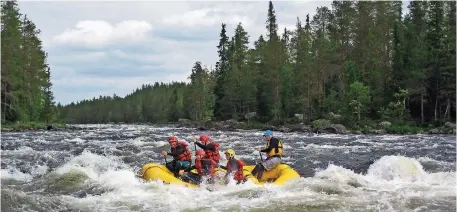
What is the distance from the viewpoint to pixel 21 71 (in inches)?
1992

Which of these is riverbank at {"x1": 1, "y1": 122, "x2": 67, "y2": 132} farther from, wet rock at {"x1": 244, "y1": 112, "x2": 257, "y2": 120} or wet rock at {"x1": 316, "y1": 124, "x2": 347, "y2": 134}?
wet rock at {"x1": 316, "y1": 124, "x2": 347, "y2": 134}

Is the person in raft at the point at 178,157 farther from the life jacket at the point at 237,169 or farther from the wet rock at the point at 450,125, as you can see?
the wet rock at the point at 450,125

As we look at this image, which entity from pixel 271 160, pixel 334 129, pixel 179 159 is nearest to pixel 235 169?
Result: pixel 271 160

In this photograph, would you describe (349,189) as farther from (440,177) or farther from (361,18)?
(361,18)

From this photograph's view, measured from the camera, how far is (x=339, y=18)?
56.1 m

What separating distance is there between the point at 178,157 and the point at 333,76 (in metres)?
41.6

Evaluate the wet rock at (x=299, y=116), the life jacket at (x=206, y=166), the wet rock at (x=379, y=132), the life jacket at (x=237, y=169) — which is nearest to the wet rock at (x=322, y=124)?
the wet rock at (x=379, y=132)

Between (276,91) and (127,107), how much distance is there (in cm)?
8638

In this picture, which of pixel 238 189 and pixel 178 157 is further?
pixel 178 157

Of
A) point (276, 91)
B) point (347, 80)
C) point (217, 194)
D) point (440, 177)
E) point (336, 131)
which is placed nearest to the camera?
point (217, 194)

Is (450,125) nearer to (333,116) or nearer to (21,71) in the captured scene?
(333,116)

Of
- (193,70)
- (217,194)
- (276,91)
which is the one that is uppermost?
(193,70)

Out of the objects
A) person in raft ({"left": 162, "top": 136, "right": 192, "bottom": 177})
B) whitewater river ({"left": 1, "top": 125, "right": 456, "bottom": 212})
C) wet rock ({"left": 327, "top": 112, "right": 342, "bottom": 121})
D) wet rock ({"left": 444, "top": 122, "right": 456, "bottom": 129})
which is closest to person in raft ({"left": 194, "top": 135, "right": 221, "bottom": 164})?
person in raft ({"left": 162, "top": 136, "right": 192, "bottom": 177})

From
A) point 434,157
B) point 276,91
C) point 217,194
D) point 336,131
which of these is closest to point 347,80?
point 276,91
